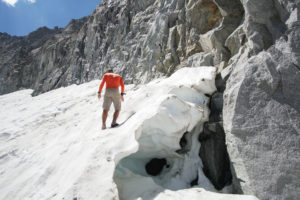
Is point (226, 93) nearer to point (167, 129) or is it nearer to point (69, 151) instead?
point (167, 129)

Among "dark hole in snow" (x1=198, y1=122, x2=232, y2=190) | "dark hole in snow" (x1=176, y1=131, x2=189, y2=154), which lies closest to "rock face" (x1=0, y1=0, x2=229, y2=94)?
"dark hole in snow" (x1=198, y1=122, x2=232, y2=190)

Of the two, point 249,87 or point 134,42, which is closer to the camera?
point 249,87

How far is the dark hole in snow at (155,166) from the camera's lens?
13.2ft

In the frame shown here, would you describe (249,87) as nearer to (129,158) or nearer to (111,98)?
(129,158)

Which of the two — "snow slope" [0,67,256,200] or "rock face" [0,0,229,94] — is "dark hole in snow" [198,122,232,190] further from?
"rock face" [0,0,229,94]

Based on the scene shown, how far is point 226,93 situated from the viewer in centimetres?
389

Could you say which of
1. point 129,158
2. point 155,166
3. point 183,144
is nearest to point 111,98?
point 129,158

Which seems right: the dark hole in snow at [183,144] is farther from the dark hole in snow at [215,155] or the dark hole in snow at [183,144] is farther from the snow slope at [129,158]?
the dark hole in snow at [215,155]

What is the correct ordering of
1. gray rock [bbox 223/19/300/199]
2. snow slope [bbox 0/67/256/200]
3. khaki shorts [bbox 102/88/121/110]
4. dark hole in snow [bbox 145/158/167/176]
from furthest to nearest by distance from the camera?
khaki shorts [bbox 102/88/121/110], dark hole in snow [bbox 145/158/167/176], snow slope [bbox 0/67/256/200], gray rock [bbox 223/19/300/199]

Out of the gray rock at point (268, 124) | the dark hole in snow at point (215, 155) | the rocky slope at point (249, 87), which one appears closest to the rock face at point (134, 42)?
the rocky slope at point (249, 87)

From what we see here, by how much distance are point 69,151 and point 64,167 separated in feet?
1.80

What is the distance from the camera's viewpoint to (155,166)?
13.8 feet

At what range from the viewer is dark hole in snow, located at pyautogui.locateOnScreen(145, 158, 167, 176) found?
4.03 meters

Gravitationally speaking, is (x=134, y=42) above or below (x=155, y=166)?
above
